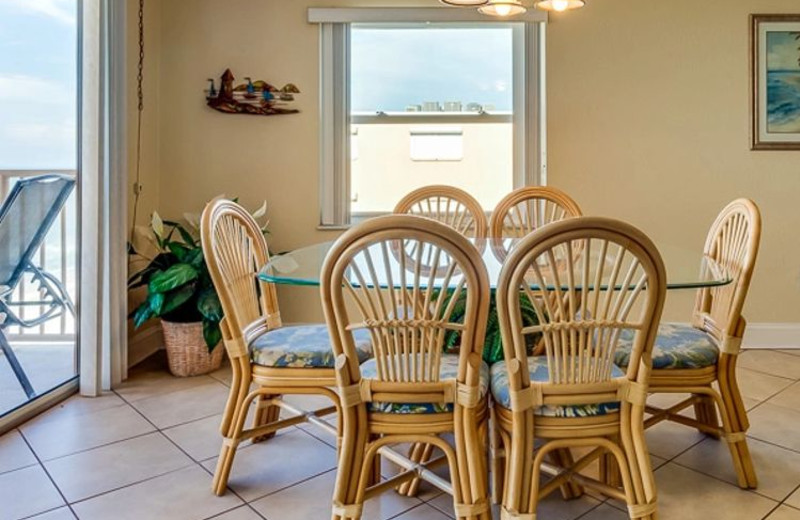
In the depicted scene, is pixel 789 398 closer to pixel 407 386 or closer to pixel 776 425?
pixel 776 425

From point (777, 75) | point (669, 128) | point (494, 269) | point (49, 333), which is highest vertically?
point (777, 75)

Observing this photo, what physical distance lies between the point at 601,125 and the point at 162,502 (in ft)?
10.1

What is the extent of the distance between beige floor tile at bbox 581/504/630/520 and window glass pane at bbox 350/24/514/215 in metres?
2.16

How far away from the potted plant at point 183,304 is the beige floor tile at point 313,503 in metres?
1.14

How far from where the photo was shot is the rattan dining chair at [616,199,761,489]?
175 centimetres

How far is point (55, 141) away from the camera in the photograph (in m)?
2.55

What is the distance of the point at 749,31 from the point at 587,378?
3105 millimetres

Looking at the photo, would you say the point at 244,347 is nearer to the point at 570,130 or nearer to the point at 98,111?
the point at 98,111

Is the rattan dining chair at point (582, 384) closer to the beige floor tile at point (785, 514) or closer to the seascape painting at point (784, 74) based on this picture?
the beige floor tile at point (785, 514)

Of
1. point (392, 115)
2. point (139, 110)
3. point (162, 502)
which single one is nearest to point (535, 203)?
point (392, 115)

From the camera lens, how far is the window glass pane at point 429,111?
11.5ft

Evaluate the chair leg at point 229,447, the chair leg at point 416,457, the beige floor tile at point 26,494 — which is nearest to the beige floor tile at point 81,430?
the beige floor tile at point 26,494

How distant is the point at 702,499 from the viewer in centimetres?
176

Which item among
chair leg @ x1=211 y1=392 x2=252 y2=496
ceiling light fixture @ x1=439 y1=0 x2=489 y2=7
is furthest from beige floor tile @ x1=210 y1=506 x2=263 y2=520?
ceiling light fixture @ x1=439 y1=0 x2=489 y2=7
